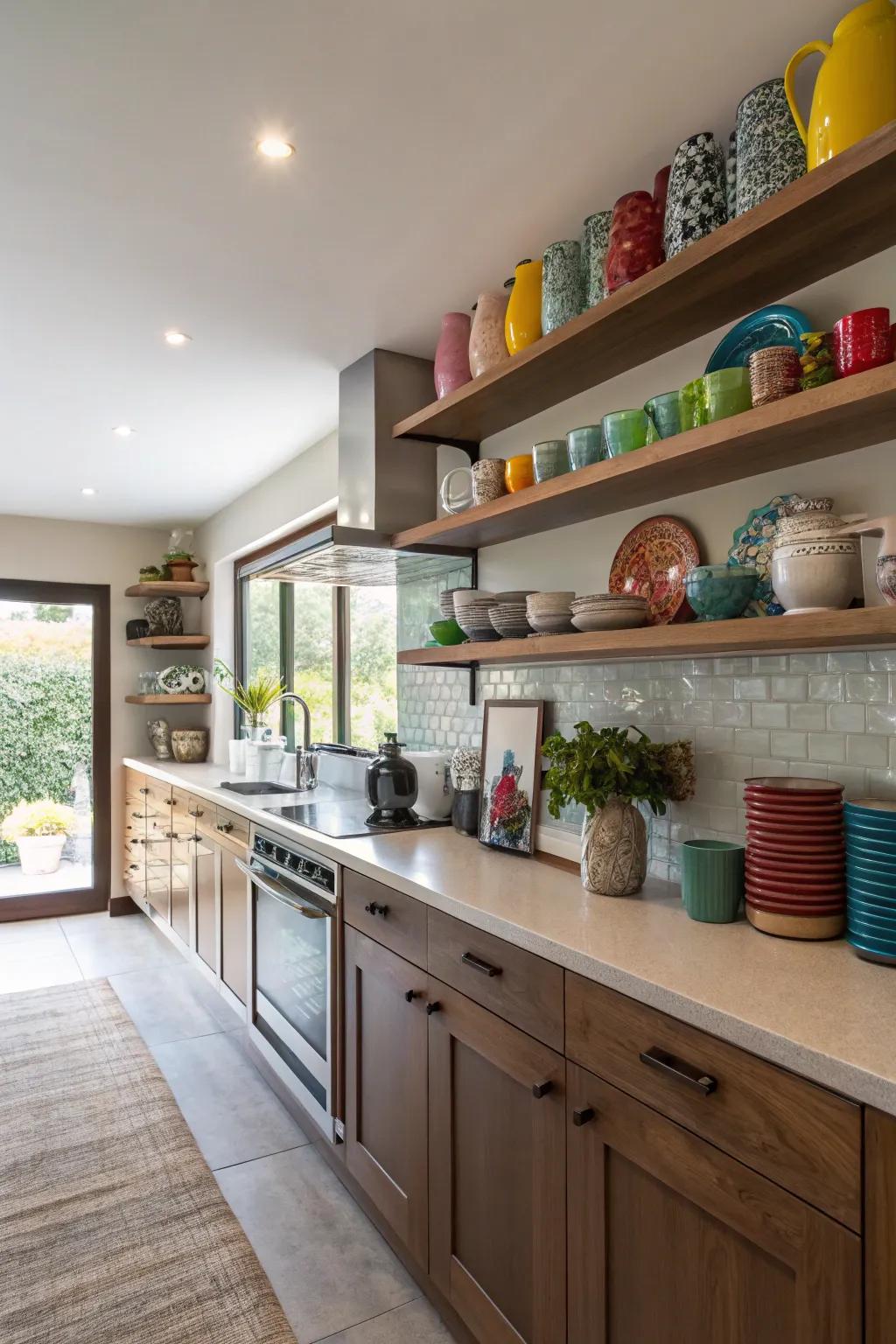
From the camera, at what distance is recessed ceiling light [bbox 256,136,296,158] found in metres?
1.69

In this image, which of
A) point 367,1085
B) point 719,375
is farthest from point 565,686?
point 367,1085

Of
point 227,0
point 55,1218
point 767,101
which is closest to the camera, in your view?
point 227,0

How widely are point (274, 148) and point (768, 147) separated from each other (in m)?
0.97

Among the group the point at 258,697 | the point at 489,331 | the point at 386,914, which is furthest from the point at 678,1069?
the point at 258,697

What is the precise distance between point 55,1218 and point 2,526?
429 centimetres

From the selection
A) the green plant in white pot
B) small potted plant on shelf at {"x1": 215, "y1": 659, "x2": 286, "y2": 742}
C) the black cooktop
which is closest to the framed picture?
the black cooktop

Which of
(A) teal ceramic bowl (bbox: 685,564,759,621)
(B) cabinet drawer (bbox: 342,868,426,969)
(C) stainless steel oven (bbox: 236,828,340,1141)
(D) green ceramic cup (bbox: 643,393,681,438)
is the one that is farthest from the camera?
(C) stainless steel oven (bbox: 236,828,340,1141)

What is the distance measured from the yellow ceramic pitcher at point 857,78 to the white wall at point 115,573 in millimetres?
4920

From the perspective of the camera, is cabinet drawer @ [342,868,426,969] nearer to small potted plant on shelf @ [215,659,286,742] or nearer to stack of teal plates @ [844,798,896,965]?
stack of teal plates @ [844,798,896,965]

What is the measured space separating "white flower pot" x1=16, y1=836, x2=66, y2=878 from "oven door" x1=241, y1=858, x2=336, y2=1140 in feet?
9.80

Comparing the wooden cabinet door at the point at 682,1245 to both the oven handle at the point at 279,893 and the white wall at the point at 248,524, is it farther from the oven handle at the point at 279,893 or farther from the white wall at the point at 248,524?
the white wall at the point at 248,524

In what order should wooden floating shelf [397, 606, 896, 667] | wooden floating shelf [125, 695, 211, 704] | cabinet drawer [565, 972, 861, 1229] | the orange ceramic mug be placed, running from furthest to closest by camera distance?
wooden floating shelf [125, 695, 211, 704] → the orange ceramic mug → wooden floating shelf [397, 606, 896, 667] → cabinet drawer [565, 972, 861, 1229]

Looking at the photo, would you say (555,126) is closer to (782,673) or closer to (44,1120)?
(782,673)

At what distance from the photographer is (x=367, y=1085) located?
2.12 meters
